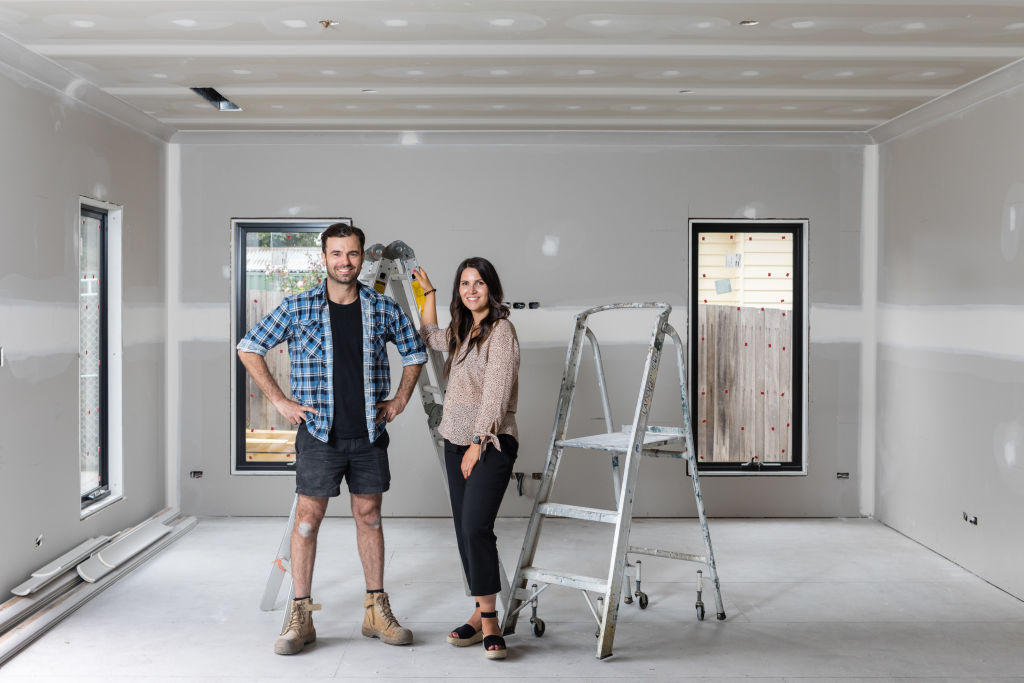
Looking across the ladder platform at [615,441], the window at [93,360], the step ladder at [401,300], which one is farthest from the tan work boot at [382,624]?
the window at [93,360]

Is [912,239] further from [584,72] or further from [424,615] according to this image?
[424,615]

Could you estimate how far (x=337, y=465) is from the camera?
3432mm

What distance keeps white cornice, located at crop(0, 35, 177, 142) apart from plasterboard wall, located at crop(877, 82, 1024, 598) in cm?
460

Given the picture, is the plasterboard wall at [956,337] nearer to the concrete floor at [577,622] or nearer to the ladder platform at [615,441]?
the concrete floor at [577,622]

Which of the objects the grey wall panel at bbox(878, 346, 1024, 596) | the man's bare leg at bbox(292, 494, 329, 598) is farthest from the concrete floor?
the man's bare leg at bbox(292, 494, 329, 598)

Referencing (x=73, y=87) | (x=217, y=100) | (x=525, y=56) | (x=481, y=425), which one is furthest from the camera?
(x=217, y=100)

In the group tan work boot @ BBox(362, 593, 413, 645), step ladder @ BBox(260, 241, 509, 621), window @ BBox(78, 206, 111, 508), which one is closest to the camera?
tan work boot @ BBox(362, 593, 413, 645)

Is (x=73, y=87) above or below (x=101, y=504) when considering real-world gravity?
above

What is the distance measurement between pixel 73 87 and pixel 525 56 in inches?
90.8

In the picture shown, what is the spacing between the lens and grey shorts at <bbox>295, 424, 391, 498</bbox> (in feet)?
11.2

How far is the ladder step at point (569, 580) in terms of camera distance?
10.9 feet

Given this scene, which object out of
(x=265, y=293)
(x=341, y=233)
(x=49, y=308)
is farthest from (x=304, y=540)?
(x=265, y=293)

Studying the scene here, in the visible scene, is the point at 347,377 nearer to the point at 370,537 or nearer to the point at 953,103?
the point at 370,537

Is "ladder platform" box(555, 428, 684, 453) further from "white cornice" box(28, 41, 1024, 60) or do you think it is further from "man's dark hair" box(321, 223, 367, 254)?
"white cornice" box(28, 41, 1024, 60)
